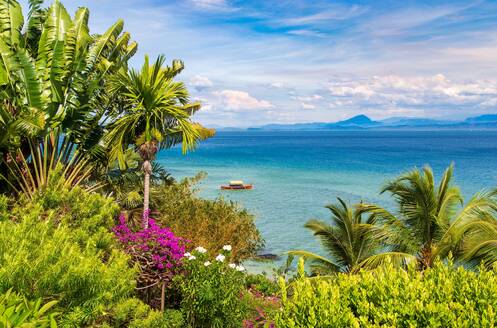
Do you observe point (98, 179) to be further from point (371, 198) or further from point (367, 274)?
point (371, 198)

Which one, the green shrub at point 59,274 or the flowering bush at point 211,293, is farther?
the flowering bush at point 211,293

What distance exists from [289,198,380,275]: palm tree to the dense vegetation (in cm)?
4

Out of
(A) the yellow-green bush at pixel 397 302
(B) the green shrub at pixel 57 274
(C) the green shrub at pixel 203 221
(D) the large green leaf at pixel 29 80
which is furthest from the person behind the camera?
(C) the green shrub at pixel 203 221

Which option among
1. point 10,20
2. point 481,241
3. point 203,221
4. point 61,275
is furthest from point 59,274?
point 10,20

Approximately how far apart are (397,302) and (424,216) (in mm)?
7140

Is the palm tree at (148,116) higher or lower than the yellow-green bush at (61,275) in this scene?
higher

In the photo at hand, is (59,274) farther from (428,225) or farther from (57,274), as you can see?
(428,225)

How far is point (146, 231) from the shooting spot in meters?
11.5

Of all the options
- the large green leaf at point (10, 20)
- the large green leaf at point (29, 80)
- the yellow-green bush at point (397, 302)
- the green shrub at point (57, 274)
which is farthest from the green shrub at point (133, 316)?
the large green leaf at point (10, 20)

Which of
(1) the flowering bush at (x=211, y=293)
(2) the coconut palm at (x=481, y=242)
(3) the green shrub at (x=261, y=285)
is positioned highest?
(2) the coconut palm at (x=481, y=242)

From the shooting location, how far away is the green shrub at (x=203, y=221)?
15141mm

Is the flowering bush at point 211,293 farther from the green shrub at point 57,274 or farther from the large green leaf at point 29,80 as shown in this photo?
the large green leaf at point 29,80

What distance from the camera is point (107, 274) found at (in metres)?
5.96

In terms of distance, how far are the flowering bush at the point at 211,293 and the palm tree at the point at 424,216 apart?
11.8ft
